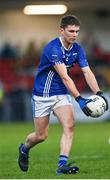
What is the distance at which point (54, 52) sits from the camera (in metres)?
12.3

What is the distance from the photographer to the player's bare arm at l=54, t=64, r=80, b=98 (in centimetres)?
1203

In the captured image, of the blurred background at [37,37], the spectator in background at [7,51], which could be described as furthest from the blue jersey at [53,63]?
the spectator in background at [7,51]

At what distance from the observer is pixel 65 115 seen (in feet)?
40.5

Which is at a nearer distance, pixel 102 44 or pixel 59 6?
pixel 59 6

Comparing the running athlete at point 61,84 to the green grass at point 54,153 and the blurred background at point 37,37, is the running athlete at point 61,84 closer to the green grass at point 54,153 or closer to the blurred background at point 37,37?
the green grass at point 54,153

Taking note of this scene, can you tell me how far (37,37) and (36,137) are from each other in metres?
24.2

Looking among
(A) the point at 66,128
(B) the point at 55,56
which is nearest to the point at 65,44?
(B) the point at 55,56

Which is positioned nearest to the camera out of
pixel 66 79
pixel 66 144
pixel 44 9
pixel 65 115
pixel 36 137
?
pixel 66 79

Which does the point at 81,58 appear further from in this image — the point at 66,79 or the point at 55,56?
the point at 66,79

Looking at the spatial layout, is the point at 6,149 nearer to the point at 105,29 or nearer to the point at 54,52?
the point at 54,52

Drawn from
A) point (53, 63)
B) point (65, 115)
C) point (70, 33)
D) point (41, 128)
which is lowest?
point (41, 128)

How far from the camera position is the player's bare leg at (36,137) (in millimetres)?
12664

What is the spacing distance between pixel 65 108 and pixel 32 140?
0.90 metres

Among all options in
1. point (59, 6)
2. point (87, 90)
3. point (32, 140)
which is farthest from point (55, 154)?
point (59, 6)
